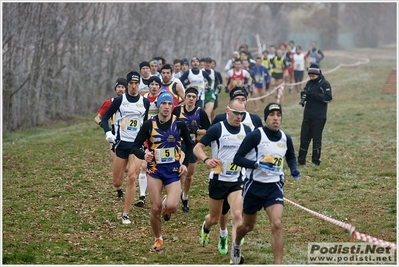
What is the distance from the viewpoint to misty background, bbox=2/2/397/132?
82.8ft

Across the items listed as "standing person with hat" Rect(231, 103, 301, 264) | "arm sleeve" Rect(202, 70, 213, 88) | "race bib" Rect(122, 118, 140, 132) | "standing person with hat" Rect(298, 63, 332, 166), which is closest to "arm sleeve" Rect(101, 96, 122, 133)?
"race bib" Rect(122, 118, 140, 132)

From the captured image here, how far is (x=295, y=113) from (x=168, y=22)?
13489 mm

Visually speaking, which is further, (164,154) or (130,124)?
(130,124)

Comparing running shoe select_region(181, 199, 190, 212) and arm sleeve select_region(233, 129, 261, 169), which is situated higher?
arm sleeve select_region(233, 129, 261, 169)

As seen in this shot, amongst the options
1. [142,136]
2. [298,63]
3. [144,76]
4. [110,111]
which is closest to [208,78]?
[144,76]

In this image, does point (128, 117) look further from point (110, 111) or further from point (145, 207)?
point (145, 207)

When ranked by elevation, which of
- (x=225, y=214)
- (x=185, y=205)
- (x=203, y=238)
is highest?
(x=225, y=214)

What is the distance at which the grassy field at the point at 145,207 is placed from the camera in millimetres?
9570

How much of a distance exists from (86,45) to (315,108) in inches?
671

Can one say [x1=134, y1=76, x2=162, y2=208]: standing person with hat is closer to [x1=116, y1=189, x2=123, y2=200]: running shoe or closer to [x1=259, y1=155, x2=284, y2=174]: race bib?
[x1=116, y1=189, x2=123, y2=200]: running shoe

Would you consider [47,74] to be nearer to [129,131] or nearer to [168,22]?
[168,22]

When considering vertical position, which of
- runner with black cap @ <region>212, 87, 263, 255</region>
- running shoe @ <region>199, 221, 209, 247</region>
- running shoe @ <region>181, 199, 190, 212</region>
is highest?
runner with black cap @ <region>212, 87, 263, 255</region>

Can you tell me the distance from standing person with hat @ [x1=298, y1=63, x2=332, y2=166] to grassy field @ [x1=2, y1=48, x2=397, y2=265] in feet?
1.65

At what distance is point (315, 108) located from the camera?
1537cm
